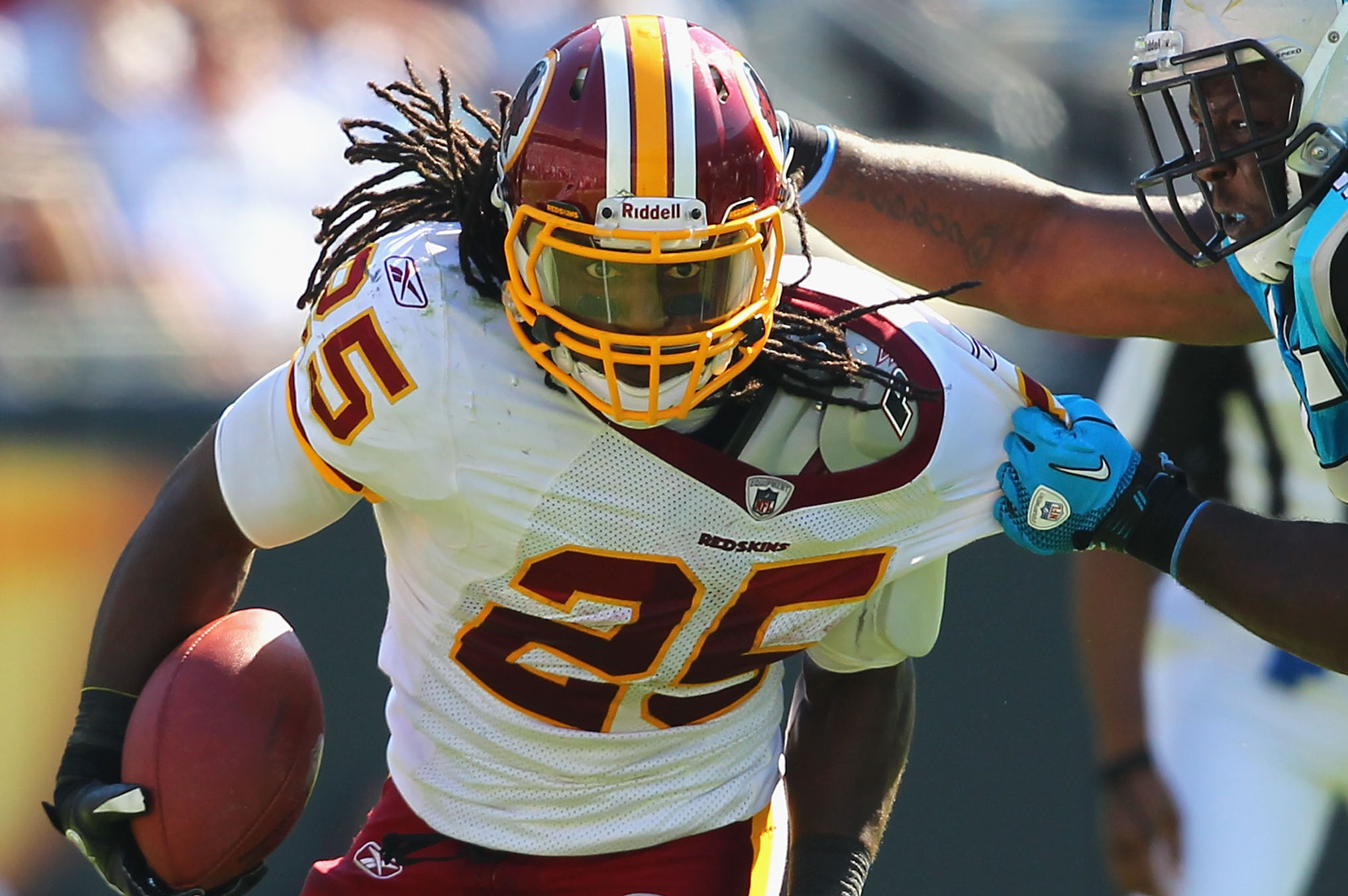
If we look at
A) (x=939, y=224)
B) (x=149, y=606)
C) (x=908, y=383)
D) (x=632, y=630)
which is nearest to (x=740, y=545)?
(x=632, y=630)

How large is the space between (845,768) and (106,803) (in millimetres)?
1010

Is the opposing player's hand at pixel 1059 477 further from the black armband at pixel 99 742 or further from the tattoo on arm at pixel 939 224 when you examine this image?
the black armband at pixel 99 742

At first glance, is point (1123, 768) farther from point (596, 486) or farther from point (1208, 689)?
point (596, 486)

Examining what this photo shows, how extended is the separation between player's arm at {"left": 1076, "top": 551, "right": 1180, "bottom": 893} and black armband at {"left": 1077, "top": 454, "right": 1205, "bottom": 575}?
121 centimetres

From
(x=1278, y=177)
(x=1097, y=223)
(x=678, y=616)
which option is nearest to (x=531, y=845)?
(x=678, y=616)

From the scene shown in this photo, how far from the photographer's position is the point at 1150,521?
1.96 m

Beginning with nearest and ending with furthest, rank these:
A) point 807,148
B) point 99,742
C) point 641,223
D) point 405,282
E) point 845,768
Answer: point 641,223
point 405,282
point 99,742
point 845,768
point 807,148

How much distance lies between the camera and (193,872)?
1.90m

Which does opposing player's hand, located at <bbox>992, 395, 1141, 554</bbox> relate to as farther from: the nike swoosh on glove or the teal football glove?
the nike swoosh on glove

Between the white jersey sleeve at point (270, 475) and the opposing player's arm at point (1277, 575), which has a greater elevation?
the white jersey sleeve at point (270, 475)

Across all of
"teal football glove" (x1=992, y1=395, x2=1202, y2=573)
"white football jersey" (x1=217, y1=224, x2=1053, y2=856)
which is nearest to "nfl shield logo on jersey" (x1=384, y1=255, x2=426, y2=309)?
"white football jersey" (x1=217, y1=224, x2=1053, y2=856)

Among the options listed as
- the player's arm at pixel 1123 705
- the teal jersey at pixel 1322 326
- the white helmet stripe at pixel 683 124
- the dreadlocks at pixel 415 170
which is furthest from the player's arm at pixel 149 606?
the player's arm at pixel 1123 705

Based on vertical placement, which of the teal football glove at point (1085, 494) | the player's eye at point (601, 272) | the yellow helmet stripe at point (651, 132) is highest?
the yellow helmet stripe at point (651, 132)

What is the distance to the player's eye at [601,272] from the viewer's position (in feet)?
5.80
